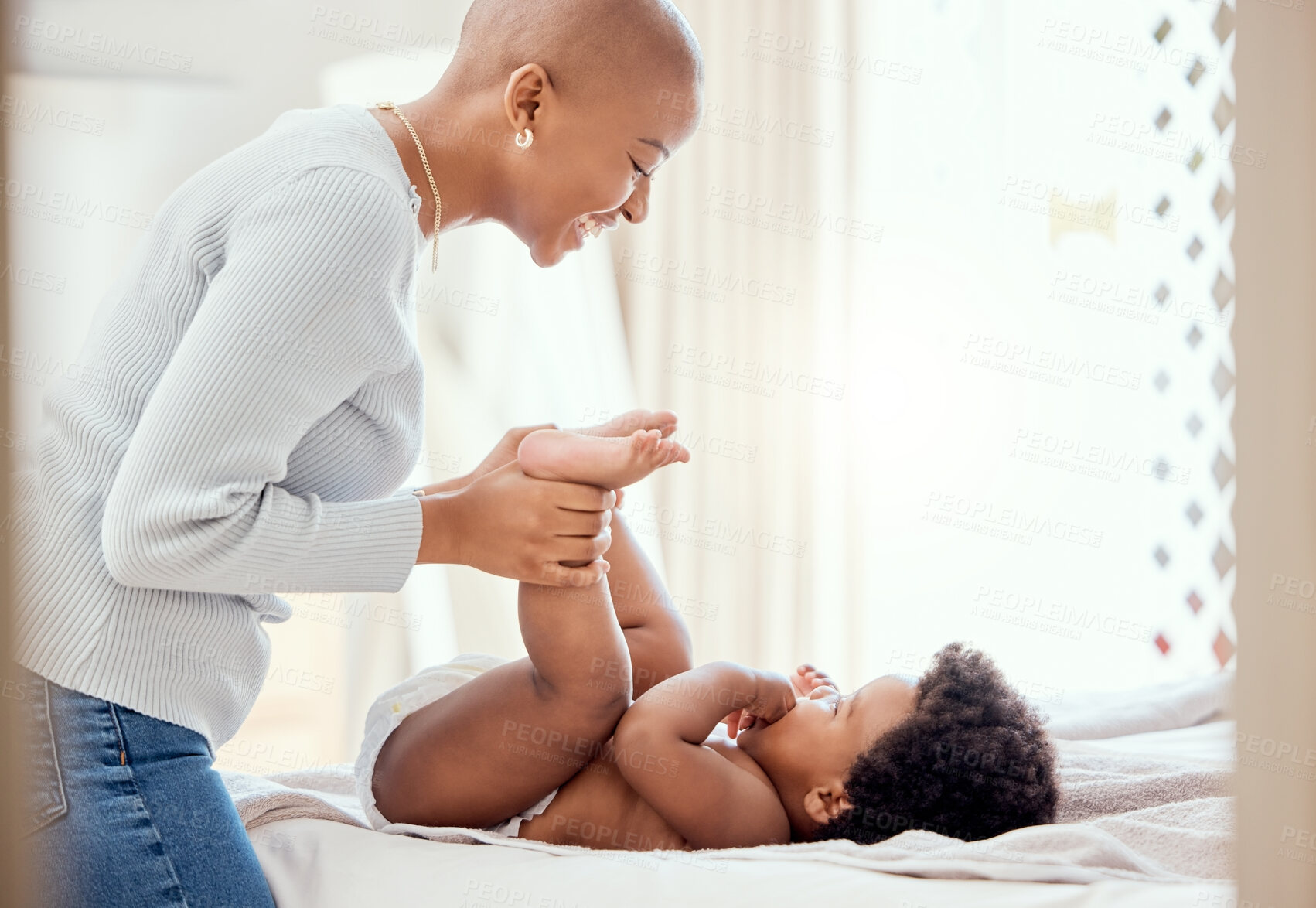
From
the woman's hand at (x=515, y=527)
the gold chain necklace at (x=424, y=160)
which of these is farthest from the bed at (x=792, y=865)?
the gold chain necklace at (x=424, y=160)

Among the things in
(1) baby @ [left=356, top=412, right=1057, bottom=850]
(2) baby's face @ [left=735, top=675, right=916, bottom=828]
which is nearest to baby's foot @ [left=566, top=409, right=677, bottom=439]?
(1) baby @ [left=356, top=412, right=1057, bottom=850]

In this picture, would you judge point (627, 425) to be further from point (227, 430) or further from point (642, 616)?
point (227, 430)

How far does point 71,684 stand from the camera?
0.78m

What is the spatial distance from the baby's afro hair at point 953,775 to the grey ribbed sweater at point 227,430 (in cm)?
56

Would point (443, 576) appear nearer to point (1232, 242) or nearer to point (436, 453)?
point (436, 453)

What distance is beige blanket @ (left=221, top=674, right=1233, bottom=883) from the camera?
858 millimetres

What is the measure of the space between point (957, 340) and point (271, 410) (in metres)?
2.51

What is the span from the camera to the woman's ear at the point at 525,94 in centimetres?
95

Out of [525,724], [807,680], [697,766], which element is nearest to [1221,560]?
[807,680]

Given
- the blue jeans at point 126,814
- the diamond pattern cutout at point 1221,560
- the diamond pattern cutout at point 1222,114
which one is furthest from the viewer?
the diamond pattern cutout at point 1221,560

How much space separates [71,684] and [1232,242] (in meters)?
0.84

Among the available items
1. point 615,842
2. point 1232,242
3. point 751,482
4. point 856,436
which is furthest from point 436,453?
point 1232,242

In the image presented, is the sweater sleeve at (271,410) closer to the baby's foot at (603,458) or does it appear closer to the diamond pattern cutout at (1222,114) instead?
the baby's foot at (603,458)

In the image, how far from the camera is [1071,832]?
2.94ft
